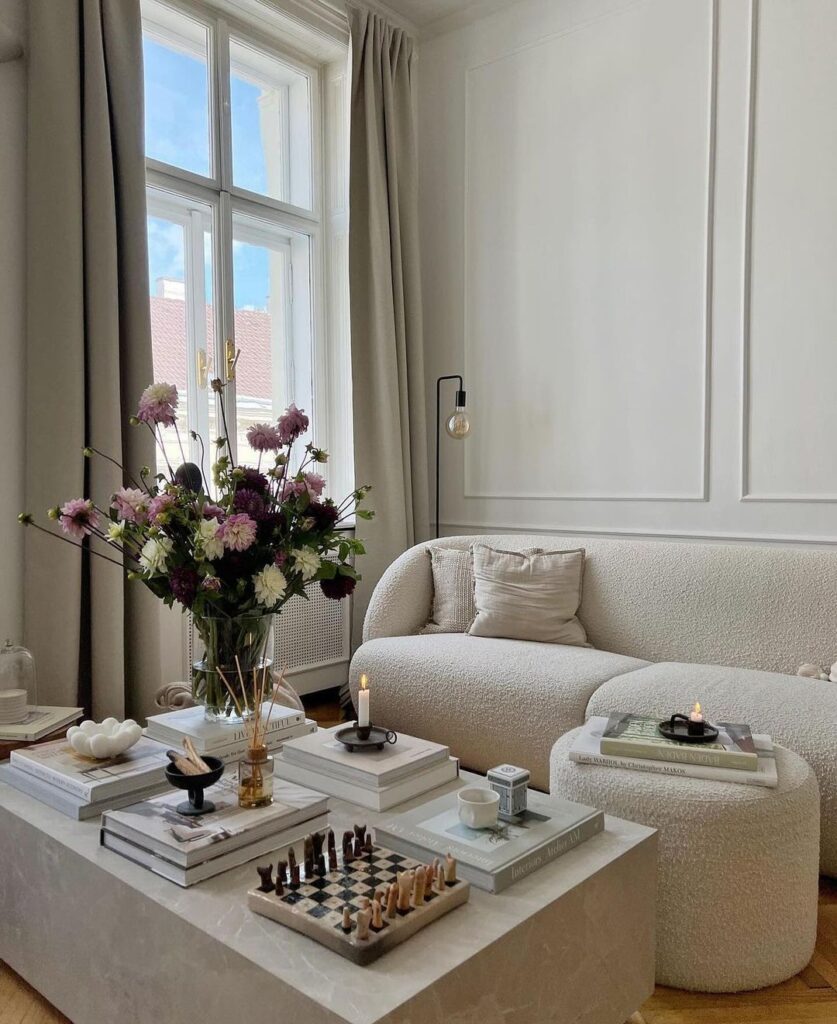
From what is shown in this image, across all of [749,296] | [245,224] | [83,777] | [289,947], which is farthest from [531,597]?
[245,224]

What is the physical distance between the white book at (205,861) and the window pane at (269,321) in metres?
2.42

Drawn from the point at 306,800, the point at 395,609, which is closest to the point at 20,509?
the point at 395,609

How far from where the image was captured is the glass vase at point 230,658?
165cm

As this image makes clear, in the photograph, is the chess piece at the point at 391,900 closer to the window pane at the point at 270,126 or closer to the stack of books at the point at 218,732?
the stack of books at the point at 218,732

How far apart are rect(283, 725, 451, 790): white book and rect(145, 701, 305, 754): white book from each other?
0.09 m

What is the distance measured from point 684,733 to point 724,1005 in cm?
48

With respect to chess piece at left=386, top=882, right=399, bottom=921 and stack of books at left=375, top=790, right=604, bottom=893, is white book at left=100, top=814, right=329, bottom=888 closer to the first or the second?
stack of books at left=375, top=790, right=604, bottom=893

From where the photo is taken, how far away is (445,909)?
1.10 metres

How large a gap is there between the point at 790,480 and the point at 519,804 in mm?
2042

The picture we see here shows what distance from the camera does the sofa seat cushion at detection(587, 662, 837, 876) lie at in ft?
6.10

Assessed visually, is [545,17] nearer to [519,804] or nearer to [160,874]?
[519,804]

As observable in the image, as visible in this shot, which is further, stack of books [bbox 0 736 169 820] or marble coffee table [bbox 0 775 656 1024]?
stack of books [bbox 0 736 169 820]

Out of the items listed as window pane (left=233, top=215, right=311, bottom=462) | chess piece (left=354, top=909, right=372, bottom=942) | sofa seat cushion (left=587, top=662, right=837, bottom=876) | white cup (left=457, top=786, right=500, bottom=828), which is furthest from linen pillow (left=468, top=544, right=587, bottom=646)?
chess piece (left=354, top=909, right=372, bottom=942)

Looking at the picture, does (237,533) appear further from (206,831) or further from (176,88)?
(176,88)
